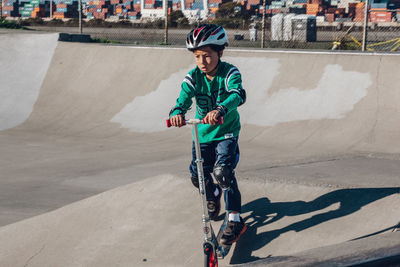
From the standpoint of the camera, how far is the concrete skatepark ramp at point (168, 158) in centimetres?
459

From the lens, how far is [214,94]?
446 cm

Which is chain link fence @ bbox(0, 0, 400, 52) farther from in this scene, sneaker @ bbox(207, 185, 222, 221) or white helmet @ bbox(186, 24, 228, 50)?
white helmet @ bbox(186, 24, 228, 50)

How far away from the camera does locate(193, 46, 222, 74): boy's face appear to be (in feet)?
14.1

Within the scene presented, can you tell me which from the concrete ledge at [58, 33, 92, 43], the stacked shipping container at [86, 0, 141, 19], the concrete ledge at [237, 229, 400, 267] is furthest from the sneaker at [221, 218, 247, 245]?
the stacked shipping container at [86, 0, 141, 19]

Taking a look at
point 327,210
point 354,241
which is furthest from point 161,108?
point 354,241

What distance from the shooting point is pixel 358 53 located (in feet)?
34.1

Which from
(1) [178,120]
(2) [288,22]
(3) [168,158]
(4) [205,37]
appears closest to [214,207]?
(1) [178,120]

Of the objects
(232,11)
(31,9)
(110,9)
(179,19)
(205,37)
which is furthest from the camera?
(31,9)

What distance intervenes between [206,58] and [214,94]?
12.2 inches

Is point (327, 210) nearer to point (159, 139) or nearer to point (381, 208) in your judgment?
point (381, 208)

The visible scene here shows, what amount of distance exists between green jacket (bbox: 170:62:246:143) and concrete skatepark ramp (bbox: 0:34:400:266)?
33.6 inches

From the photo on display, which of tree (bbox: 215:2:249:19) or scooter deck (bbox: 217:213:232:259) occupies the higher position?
tree (bbox: 215:2:249:19)

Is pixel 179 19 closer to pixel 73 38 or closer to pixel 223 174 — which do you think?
pixel 73 38

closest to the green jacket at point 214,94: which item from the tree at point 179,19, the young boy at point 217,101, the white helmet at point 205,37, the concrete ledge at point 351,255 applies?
the young boy at point 217,101
